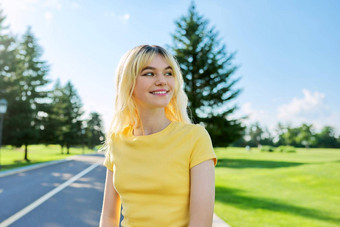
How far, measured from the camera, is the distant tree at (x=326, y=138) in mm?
104037

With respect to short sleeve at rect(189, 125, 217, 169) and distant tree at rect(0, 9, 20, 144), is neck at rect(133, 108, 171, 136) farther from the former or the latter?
distant tree at rect(0, 9, 20, 144)

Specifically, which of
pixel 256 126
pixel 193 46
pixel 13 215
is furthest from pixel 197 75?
pixel 256 126

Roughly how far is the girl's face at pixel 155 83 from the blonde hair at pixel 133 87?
28 millimetres

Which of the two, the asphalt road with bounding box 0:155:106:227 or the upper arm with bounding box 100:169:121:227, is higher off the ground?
the upper arm with bounding box 100:169:121:227

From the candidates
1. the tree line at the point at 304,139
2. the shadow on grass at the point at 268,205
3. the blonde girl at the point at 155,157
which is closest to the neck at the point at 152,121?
the blonde girl at the point at 155,157

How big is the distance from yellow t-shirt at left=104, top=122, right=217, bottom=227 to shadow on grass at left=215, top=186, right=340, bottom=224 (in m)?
6.19

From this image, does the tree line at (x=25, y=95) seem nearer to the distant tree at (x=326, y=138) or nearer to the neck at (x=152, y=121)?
the neck at (x=152, y=121)

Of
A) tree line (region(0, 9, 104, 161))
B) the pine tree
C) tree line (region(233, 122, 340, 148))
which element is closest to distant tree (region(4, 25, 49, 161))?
tree line (region(0, 9, 104, 161))

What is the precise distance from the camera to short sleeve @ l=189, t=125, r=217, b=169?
1.51m

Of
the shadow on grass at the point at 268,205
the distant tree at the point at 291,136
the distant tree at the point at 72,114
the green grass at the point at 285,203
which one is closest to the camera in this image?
the green grass at the point at 285,203

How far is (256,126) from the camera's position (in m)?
142

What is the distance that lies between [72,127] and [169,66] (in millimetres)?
51554

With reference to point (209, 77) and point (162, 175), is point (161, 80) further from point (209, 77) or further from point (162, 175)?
point (209, 77)

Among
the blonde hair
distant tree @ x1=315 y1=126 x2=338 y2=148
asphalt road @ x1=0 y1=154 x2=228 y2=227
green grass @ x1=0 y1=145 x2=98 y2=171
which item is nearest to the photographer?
the blonde hair
